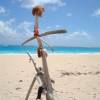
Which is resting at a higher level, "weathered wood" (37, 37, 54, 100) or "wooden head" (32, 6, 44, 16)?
"wooden head" (32, 6, 44, 16)

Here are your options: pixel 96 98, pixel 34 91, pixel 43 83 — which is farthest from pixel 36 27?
pixel 34 91

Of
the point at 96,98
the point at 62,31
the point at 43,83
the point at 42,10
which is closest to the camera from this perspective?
the point at 62,31

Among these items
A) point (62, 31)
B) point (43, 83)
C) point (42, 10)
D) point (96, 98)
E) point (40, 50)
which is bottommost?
point (96, 98)

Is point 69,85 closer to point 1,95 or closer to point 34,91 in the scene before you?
point 34,91

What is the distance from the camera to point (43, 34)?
213 centimetres

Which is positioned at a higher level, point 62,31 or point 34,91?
point 62,31

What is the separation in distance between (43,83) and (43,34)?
1.45ft

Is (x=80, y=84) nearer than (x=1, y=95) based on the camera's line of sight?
No

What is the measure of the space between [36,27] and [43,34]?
0.08 m

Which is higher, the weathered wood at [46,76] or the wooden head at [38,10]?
the wooden head at [38,10]

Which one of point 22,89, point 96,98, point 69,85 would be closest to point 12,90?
point 22,89

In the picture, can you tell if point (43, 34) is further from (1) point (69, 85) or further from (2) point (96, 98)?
(1) point (69, 85)

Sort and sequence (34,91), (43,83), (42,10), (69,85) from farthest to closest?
1. (69,85)
2. (34,91)
3. (43,83)
4. (42,10)

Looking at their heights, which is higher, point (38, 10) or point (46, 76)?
point (38, 10)
